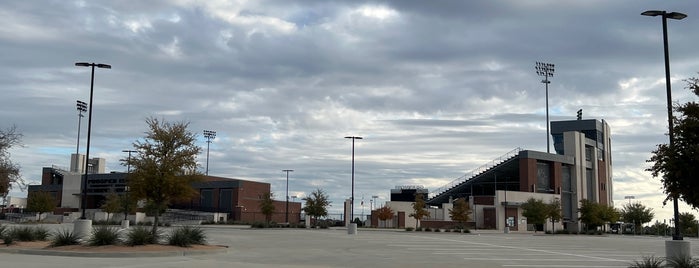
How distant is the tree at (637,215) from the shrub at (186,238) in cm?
7553

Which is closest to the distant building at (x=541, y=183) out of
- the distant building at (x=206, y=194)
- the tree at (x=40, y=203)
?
the distant building at (x=206, y=194)

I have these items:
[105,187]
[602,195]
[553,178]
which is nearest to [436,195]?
[553,178]

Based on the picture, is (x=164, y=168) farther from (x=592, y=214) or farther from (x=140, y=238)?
(x=592, y=214)

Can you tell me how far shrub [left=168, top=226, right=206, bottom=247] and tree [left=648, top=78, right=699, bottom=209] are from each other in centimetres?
1529

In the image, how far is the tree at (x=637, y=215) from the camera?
86312mm

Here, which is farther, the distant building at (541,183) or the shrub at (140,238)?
the distant building at (541,183)

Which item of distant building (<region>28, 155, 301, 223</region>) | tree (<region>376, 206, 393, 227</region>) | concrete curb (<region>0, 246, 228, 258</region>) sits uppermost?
distant building (<region>28, 155, 301, 223</region>)

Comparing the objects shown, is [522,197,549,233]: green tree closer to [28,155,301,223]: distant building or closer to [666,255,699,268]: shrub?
[28,155,301,223]: distant building

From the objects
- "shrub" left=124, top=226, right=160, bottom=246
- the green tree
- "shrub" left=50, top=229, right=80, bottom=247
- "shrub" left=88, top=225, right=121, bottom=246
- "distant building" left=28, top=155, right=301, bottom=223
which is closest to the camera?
"shrub" left=88, top=225, right=121, bottom=246

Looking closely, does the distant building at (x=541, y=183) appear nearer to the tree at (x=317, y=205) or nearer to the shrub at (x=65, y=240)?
the tree at (x=317, y=205)

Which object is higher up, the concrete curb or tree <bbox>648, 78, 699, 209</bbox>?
tree <bbox>648, 78, 699, 209</bbox>

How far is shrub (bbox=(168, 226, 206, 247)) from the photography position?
23.2m

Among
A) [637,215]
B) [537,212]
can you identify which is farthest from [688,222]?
[537,212]

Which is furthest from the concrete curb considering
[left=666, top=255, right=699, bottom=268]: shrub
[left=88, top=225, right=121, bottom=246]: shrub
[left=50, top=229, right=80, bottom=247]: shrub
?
[left=666, top=255, right=699, bottom=268]: shrub
